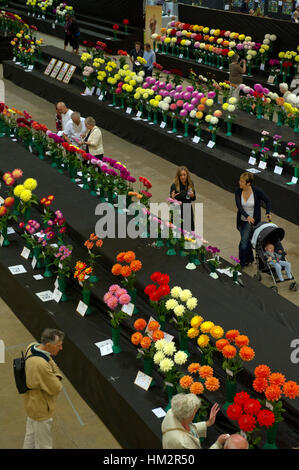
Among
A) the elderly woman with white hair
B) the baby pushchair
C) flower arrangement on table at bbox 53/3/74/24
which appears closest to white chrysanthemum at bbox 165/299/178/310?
the elderly woman with white hair

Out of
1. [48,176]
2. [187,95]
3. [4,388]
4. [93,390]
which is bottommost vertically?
[4,388]

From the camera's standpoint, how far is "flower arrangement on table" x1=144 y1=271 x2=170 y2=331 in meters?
4.98

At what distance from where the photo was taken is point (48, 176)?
8.24 m

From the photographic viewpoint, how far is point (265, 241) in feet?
23.4

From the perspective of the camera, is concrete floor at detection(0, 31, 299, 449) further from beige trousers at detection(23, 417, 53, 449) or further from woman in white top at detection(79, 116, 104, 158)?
woman in white top at detection(79, 116, 104, 158)

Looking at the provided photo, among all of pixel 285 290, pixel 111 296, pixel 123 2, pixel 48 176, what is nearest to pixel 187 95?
pixel 48 176

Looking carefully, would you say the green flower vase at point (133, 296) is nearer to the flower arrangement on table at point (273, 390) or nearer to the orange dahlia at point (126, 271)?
the orange dahlia at point (126, 271)

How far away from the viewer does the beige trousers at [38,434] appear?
14.8 ft

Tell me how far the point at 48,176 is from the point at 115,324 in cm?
352

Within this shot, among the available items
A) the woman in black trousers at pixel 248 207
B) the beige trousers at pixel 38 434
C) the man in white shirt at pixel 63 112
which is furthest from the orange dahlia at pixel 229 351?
the man in white shirt at pixel 63 112

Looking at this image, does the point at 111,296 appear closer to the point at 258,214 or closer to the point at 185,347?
the point at 185,347

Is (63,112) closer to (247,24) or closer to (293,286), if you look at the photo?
(293,286)

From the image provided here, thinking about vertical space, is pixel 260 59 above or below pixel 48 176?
above

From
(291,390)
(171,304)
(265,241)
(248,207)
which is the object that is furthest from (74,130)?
(291,390)
